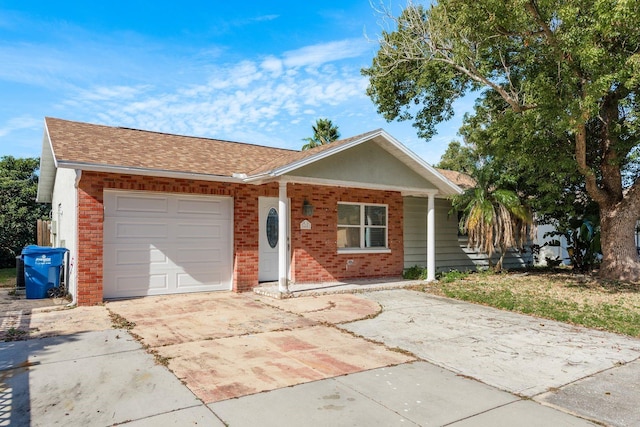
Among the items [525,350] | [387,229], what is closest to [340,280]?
[387,229]

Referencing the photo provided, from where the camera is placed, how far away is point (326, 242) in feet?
37.7

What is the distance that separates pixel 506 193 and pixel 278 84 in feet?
24.5

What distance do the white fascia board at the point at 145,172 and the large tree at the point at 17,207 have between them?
12.9 m

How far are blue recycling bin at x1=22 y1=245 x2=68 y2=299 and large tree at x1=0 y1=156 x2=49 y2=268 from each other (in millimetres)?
10248

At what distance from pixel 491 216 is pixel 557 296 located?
3.10m

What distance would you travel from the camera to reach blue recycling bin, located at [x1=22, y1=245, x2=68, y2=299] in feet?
30.7

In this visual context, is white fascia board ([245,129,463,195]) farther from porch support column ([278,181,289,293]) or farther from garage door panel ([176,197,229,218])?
garage door panel ([176,197,229,218])

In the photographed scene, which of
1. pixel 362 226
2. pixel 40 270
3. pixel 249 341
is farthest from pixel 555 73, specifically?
pixel 40 270

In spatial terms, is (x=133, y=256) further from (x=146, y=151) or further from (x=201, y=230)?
(x=146, y=151)

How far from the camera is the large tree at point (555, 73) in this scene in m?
8.77

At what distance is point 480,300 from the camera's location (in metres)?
9.30

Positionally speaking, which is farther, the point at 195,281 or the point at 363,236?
the point at 363,236

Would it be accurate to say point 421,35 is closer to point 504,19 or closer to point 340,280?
point 504,19

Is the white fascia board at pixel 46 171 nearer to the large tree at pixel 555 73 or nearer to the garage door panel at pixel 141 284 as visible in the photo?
the garage door panel at pixel 141 284
